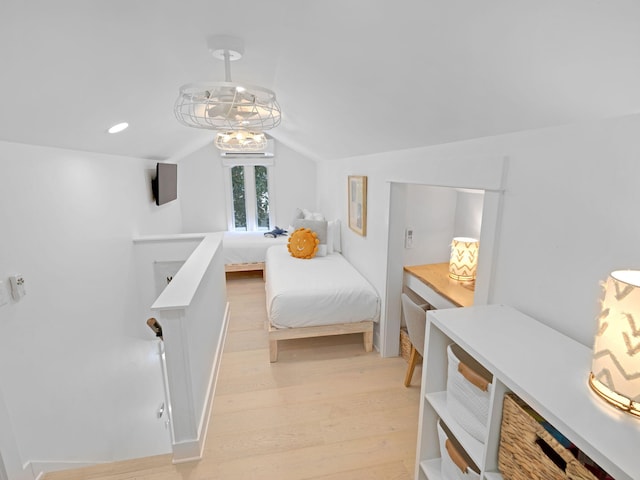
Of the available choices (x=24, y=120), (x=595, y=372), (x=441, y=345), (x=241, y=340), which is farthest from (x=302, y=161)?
(x=595, y=372)

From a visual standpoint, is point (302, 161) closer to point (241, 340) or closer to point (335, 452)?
point (241, 340)

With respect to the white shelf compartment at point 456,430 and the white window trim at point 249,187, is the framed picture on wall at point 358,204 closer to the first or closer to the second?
the white shelf compartment at point 456,430

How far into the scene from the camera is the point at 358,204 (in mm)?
3332

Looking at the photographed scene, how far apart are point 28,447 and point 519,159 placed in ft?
8.63

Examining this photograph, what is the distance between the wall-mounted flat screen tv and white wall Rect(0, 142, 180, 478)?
68 centimetres

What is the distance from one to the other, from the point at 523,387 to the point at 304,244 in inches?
123

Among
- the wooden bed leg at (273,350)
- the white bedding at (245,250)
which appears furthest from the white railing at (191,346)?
the white bedding at (245,250)

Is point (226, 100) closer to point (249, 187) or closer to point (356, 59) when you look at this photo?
point (356, 59)

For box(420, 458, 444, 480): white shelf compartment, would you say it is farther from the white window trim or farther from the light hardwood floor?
the white window trim

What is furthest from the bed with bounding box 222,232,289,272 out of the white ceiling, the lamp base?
the lamp base

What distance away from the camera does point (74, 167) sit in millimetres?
2260

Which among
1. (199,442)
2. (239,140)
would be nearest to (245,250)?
(239,140)

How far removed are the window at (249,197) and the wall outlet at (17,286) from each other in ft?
13.9

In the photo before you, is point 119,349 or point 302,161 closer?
point 119,349
